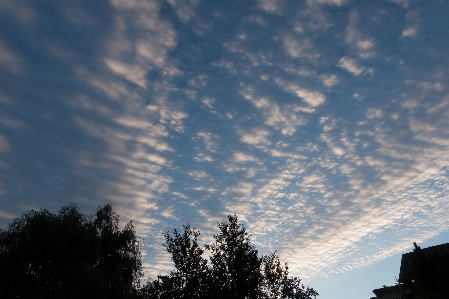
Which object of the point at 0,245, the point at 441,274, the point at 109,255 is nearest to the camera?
the point at 441,274

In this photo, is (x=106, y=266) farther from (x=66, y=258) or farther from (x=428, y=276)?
(x=428, y=276)

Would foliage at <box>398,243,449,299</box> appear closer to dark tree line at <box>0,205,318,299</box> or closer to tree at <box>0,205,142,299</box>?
dark tree line at <box>0,205,318,299</box>

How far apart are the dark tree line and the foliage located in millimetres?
11998

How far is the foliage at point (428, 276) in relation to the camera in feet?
101

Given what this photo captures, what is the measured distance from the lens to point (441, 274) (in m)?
32.8

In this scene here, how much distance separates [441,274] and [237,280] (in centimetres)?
1843

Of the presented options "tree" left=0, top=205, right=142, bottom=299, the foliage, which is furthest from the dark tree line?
the foliage

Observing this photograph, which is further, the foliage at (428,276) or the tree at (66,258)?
the tree at (66,258)

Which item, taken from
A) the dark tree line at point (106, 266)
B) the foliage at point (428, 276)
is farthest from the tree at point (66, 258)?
the foliage at point (428, 276)

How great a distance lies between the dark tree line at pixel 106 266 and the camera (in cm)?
3853

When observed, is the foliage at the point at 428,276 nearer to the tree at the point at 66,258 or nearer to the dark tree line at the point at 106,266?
the dark tree line at the point at 106,266

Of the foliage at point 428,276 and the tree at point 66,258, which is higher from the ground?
the tree at point 66,258

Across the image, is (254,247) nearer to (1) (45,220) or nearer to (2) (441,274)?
(2) (441,274)

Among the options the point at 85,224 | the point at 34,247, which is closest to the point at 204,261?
the point at 85,224
